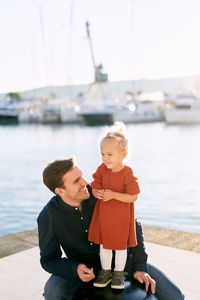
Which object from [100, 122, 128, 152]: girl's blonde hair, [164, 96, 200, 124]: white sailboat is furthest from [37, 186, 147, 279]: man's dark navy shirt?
[164, 96, 200, 124]: white sailboat

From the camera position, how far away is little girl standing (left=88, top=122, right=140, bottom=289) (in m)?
2.24

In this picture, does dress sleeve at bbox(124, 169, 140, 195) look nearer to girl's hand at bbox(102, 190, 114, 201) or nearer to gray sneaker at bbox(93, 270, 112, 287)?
girl's hand at bbox(102, 190, 114, 201)

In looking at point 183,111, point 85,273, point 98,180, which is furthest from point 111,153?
point 183,111

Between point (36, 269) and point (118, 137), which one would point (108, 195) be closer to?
point (118, 137)

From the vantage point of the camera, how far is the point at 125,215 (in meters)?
2.27

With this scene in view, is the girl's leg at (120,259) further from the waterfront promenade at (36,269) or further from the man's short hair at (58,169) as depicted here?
the waterfront promenade at (36,269)

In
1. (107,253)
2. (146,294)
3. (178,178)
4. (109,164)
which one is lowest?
(178,178)

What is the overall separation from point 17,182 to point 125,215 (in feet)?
37.7

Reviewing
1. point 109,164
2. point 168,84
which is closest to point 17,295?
point 109,164

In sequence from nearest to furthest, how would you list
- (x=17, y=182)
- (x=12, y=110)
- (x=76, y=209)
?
(x=76, y=209) < (x=17, y=182) < (x=12, y=110)

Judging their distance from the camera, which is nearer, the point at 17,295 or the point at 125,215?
the point at 125,215

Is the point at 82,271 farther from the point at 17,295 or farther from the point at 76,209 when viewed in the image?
the point at 17,295

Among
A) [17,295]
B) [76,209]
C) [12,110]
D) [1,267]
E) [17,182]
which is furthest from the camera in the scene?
[12,110]

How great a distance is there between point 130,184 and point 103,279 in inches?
20.2
